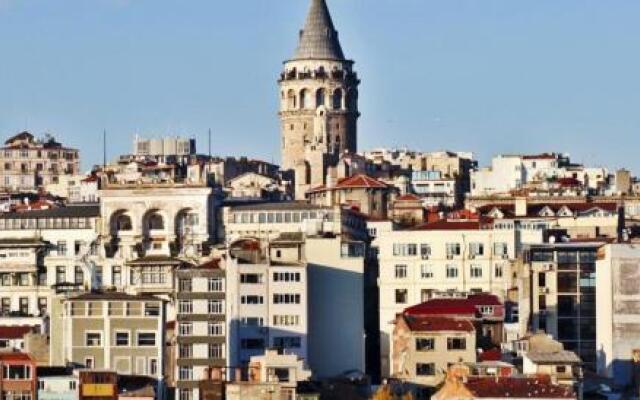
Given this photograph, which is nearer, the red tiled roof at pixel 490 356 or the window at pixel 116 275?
the red tiled roof at pixel 490 356

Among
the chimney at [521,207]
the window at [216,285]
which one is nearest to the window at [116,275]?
the window at [216,285]

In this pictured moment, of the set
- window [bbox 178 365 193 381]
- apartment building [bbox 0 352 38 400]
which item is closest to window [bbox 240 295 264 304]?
window [bbox 178 365 193 381]

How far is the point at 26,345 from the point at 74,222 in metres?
19.0

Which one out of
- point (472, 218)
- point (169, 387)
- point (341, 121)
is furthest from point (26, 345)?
point (341, 121)

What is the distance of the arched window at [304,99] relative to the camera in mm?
166000

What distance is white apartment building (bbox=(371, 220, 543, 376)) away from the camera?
108 meters

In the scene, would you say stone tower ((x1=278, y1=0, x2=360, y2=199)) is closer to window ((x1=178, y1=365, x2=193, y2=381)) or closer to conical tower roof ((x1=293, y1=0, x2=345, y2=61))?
conical tower roof ((x1=293, y1=0, x2=345, y2=61))

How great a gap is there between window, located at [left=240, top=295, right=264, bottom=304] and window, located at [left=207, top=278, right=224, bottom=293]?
0.85m

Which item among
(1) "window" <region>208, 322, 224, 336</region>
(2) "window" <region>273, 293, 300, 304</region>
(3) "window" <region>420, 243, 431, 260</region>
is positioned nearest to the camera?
(1) "window" <region>208, 322, 224, 336</region>

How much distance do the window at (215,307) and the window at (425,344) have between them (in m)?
6.38

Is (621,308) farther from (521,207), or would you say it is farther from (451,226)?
(521,207)

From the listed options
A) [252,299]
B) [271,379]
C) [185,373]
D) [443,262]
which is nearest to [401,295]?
[443,262]

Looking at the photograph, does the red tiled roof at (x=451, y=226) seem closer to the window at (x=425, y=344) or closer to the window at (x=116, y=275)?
the window at (x=116, y=275)

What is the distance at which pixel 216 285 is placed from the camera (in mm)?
99438
